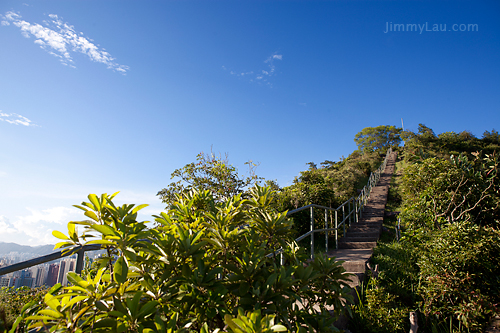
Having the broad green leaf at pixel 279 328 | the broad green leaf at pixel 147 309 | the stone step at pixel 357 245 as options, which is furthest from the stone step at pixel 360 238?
the broad green leaf at pixel 147 309

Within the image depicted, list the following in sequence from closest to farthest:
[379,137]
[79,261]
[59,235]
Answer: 1. [59,235]
2. [79,261]
3. [379,137]

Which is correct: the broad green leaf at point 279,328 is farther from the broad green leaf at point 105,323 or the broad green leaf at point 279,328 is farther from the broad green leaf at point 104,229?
the broad green leaf at point 104,229

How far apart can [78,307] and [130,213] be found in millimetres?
528

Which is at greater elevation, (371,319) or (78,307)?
(78,307)

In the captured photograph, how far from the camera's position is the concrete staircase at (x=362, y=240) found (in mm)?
4875

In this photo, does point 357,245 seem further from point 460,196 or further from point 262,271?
point 262,271

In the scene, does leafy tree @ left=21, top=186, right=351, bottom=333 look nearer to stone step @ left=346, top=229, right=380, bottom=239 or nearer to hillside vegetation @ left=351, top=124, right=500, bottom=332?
hillside vegetation @ left=351, top=124, right=500, bottom=332

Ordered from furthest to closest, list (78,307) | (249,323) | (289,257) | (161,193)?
(161,193)
(289,257)
(78,307)
(249,323)

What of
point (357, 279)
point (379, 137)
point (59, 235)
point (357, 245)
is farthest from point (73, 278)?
point (379, 137)

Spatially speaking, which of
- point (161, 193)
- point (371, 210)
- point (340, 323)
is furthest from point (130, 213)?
Result: point (371, 210)

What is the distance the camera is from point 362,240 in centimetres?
756

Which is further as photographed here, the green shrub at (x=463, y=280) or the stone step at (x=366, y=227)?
the stone step at (x=366, y=227)

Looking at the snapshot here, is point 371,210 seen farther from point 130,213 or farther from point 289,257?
point 130,213

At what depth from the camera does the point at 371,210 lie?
36.2 feet
